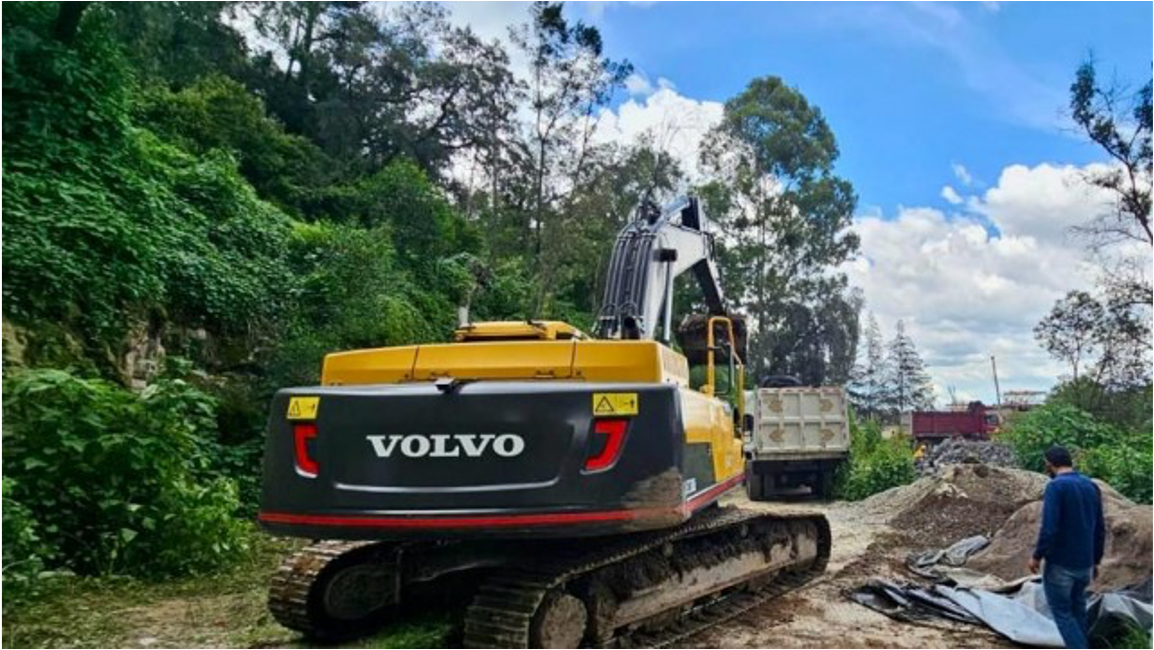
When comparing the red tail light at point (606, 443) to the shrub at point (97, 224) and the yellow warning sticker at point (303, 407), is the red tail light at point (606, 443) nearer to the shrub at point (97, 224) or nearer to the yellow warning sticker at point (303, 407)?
the yellow warning sticker at point (303, 407)

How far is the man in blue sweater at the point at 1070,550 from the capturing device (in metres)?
4.77

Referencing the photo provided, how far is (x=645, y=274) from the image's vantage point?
7434 mm

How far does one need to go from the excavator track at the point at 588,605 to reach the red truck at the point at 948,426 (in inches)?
1035

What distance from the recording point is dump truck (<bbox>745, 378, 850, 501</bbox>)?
1546 cm

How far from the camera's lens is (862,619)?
19.6 ft

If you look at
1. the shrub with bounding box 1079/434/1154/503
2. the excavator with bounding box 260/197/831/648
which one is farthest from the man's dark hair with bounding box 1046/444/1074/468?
the shrub with bounding box 1079/434/1154/503

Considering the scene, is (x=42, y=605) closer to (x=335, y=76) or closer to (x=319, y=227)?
(x=319, y=227)

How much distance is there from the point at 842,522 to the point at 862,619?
6.15 metres

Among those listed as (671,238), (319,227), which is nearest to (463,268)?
(319,227)

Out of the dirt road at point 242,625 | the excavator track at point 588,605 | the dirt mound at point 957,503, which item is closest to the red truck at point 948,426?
the dirt mound at point 957,503

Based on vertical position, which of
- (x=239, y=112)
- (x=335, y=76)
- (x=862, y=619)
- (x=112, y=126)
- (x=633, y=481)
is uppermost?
(x=335, y=76)

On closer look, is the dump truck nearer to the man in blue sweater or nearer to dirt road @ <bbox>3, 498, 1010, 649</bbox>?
dirt road @ <bbox>3, 498, 1010, 649</bbox>

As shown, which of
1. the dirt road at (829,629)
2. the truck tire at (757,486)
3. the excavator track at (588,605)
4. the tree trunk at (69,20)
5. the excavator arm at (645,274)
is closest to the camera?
the excavator track at (588,605)

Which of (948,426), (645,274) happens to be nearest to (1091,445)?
(645,274)
